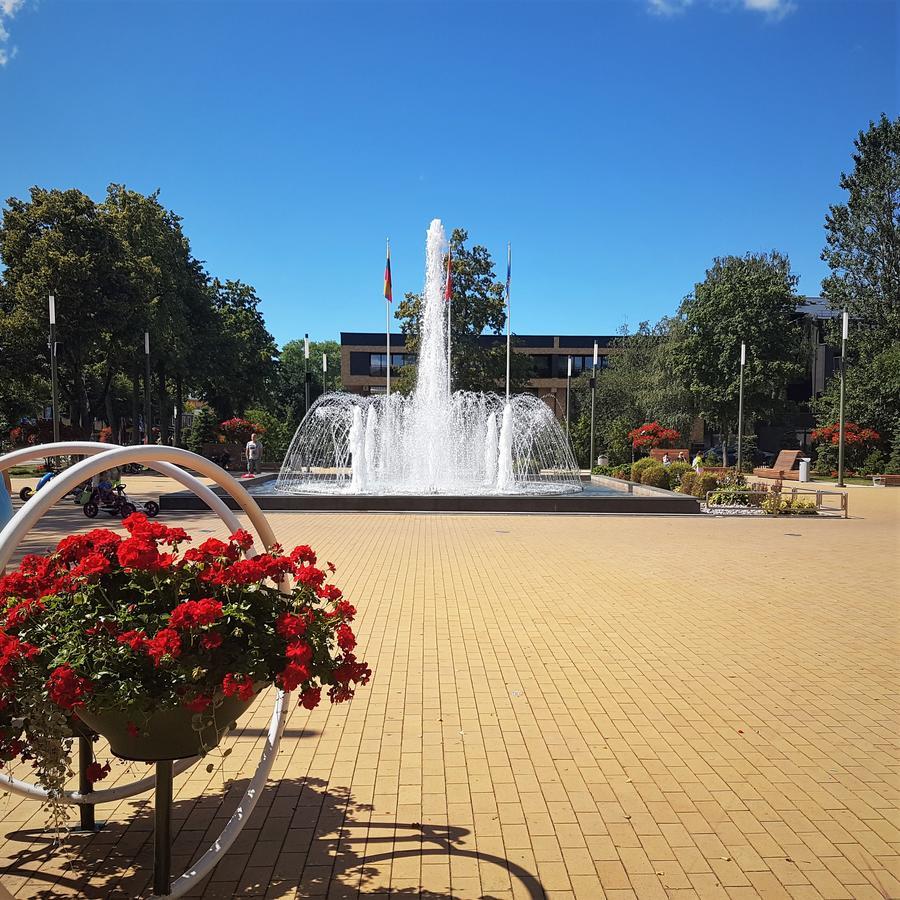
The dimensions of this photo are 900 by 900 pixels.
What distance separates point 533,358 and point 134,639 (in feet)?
212

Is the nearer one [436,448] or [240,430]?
[436,448]

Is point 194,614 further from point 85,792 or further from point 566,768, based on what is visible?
point 566,768

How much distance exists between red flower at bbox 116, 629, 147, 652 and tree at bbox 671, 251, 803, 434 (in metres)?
43.8

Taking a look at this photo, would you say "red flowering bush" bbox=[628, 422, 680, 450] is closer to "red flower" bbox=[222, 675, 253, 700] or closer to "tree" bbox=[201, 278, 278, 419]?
"tree" bbox=[201, 278, 278, 419]

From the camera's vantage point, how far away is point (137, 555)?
266 cm

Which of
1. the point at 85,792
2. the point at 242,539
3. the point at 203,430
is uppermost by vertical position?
the point at 203,430

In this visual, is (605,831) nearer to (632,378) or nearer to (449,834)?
(449,834)

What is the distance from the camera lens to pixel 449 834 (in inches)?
136

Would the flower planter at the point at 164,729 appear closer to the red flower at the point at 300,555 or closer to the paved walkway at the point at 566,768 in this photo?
the red flower at the point at 300,555

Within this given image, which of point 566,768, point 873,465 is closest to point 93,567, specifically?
point 566,768

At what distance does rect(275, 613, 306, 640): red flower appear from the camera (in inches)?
104

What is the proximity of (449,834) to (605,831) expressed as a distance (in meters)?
0.75

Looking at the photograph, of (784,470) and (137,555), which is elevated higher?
(137,555)

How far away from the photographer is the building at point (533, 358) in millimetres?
67625
